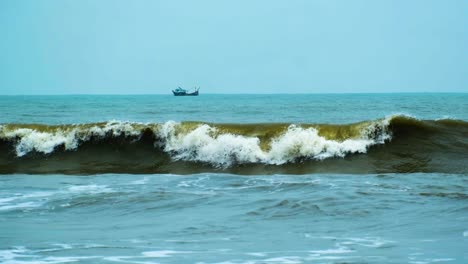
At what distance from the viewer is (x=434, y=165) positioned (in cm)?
1521

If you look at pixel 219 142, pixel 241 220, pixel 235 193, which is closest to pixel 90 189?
pixel 235 193

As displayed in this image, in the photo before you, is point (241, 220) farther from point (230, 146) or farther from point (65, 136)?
point (65, 136)

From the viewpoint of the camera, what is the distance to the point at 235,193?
11.5 metres

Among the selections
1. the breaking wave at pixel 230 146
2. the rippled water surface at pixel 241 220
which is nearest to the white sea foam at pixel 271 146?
the breaking wave at pixel 230 146

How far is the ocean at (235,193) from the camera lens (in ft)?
24.3

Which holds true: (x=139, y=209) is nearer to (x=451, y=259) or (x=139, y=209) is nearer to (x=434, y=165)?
(x=451, y=259)

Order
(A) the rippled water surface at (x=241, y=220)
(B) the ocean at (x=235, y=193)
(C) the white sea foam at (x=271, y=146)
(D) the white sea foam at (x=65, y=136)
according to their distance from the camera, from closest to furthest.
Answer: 1. (A) the rippled water surface at (x=241, y=220)
2. (B) the ocean at (x=235, y=193)
3. (C) the white sea foam at (x=271, y=146)
4. (D) the white sea foam at (x=65, y=136)

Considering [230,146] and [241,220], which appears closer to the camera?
[241,220]

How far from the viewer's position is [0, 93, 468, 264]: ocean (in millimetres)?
7414


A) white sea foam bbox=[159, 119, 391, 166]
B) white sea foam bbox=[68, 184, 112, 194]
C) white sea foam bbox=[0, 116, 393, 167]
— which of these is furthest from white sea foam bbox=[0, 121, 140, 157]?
white sea foam bbox=[68, 184, 112, 194]

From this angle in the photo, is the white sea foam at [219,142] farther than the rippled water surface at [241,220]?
Yes

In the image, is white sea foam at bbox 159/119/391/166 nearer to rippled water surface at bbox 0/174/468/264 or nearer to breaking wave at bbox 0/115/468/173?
breaking wave at bbox 0/115/468/173

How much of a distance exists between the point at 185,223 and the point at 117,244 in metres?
1.45

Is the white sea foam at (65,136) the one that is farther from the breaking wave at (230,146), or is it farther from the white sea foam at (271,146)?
the white sea foam at (271,146)
